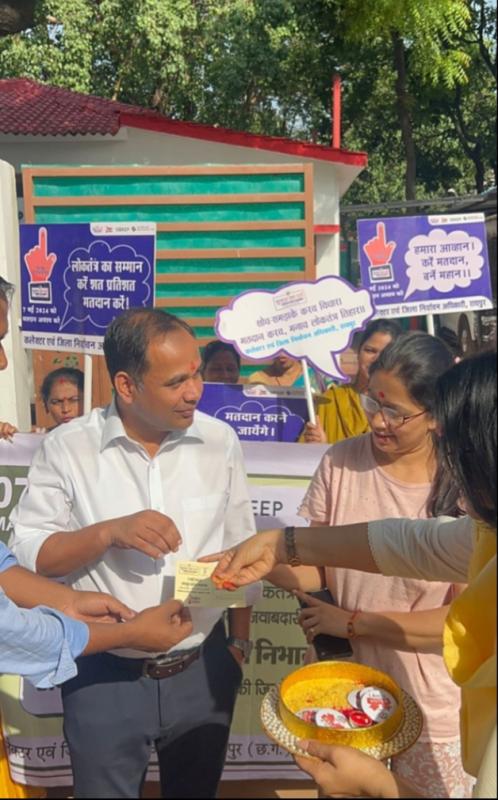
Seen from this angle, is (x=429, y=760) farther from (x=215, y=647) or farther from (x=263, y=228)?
(x=263, y=228)

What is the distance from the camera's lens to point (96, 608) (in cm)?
172

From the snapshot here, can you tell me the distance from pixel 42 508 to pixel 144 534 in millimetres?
265

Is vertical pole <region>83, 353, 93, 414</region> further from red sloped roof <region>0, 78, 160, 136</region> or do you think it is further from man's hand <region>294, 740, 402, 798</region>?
man's hand <region>294, 740, 402, 798</region>

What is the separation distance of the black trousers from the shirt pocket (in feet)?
0.82

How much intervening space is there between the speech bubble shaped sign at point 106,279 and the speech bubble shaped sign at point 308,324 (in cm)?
25

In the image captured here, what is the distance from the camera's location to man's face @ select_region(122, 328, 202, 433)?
1.78m

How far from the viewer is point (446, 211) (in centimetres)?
221

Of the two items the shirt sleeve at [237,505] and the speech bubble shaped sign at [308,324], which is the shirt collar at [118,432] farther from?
the speech bubble shaped sign at [308,324]

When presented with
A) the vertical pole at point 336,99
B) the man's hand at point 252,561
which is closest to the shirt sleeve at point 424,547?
the man's hand at point 252,561

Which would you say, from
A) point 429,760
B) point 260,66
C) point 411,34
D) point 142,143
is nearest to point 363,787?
point 429,760

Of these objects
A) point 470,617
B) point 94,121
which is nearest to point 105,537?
point 470,617

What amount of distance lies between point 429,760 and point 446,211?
4.98 feet

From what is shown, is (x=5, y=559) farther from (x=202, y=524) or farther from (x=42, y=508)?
(x=202, y=524)

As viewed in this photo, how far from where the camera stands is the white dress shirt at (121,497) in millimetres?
1777
